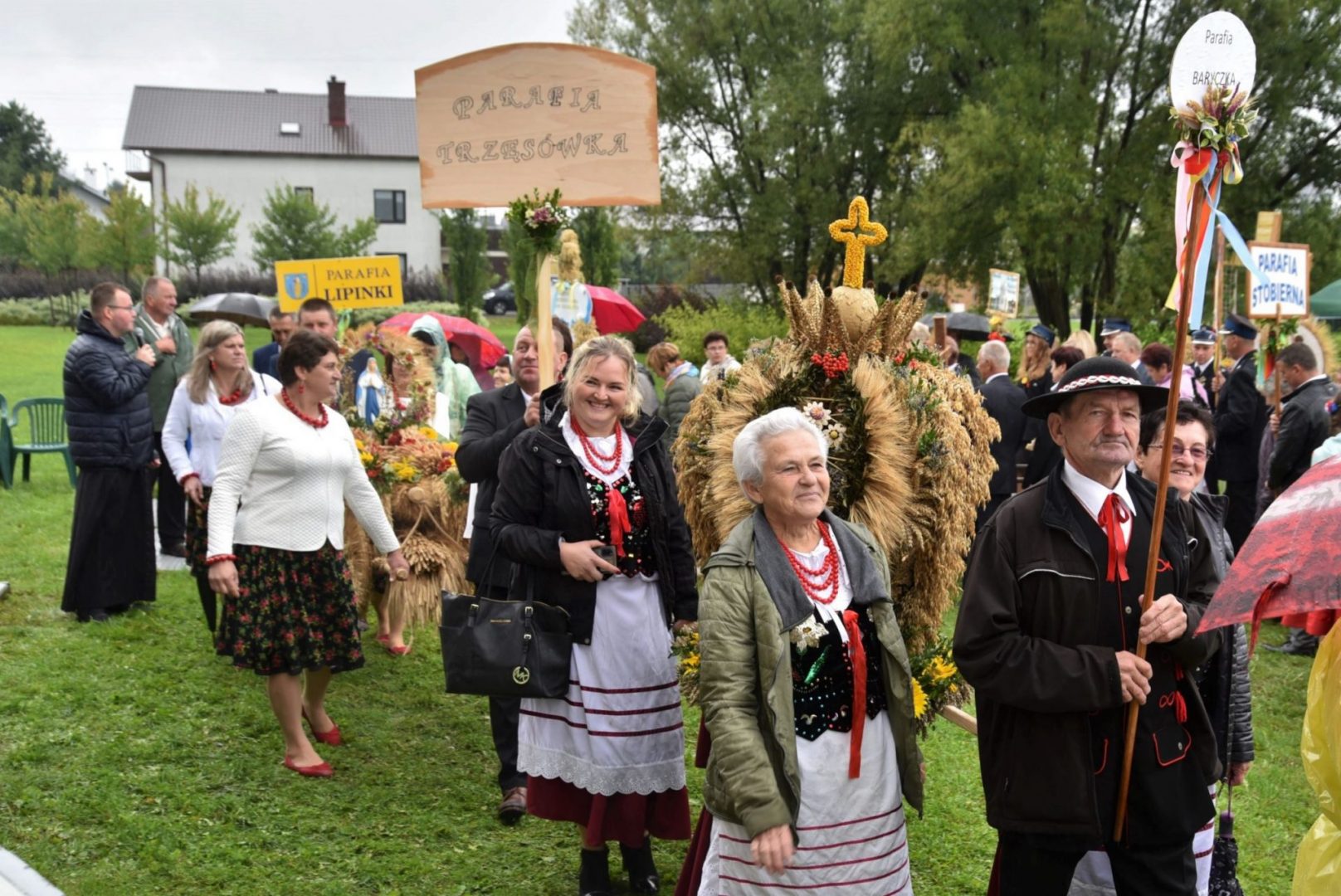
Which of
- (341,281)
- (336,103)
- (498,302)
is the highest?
(336,103)

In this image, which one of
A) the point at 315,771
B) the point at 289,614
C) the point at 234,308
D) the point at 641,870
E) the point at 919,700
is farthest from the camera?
the point at 234,308

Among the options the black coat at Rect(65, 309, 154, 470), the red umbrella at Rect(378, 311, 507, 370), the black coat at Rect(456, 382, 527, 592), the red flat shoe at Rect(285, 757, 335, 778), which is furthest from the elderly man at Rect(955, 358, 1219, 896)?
the red umbrella at Rect(378, 311, 507, 370)

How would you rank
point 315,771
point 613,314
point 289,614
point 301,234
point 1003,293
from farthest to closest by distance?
point 301,234 < point 1003,293 < point 613,314 < point 315,771 < point 289,614

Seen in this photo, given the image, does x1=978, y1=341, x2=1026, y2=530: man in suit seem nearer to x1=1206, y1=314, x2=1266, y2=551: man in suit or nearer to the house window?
x1=1206, y1=314, x2=1266, y2=551: man in suit

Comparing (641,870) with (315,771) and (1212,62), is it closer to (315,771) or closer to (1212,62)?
(315,771)

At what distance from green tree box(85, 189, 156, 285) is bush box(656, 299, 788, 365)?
17.6 metres

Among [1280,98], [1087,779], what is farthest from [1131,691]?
[1280,98]

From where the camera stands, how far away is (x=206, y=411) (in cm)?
693

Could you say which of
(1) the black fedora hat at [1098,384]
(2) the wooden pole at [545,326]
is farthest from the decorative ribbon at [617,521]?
(1) the black fedora hat at [1098,384]

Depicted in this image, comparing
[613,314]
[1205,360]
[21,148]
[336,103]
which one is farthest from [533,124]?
[21,148]

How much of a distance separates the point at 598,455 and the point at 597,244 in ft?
92.3

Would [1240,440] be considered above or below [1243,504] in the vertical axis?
above

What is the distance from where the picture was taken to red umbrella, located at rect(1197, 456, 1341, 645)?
1.70m

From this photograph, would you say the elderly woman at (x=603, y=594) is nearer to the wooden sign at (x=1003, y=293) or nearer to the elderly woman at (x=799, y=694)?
the elderly woman at (x=799, y=694)
